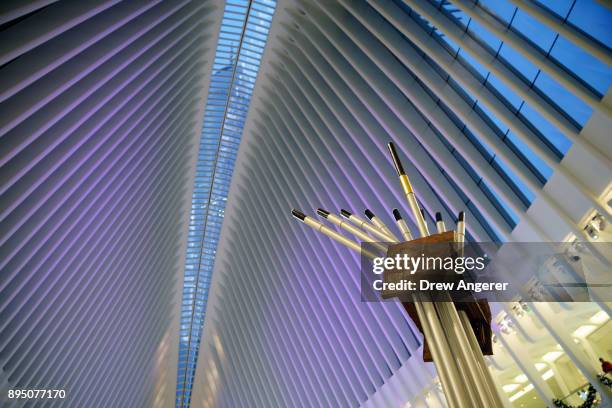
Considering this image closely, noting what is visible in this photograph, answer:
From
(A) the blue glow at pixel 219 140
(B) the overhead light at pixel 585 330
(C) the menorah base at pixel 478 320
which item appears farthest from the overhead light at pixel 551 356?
(A) the blue glow at pixel 219 140

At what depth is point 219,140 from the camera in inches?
842

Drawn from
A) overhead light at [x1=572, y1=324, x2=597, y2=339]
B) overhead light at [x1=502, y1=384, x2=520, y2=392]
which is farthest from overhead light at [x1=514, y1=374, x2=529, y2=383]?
overhead light at [x1=572, y1=324, x2=597, y2=339]

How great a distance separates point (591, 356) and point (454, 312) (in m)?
12.1

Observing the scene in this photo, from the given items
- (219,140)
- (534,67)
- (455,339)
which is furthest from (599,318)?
(219,140)

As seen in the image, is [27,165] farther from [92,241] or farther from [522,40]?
[522,40]

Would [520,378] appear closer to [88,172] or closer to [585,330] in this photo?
[585,330]

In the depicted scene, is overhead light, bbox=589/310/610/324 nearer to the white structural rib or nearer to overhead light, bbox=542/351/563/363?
overhead light, bbox=542/351/563/363

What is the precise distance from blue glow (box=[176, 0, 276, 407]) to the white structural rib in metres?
0.68

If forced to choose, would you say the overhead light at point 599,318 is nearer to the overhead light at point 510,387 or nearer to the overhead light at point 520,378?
the overhead light at point 520,378

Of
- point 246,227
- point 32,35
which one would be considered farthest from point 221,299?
point 32,35

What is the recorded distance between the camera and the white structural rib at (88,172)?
378 inches

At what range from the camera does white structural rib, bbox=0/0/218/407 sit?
378 inches

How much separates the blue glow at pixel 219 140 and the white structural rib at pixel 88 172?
68 centimetres

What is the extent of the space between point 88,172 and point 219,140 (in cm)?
857
